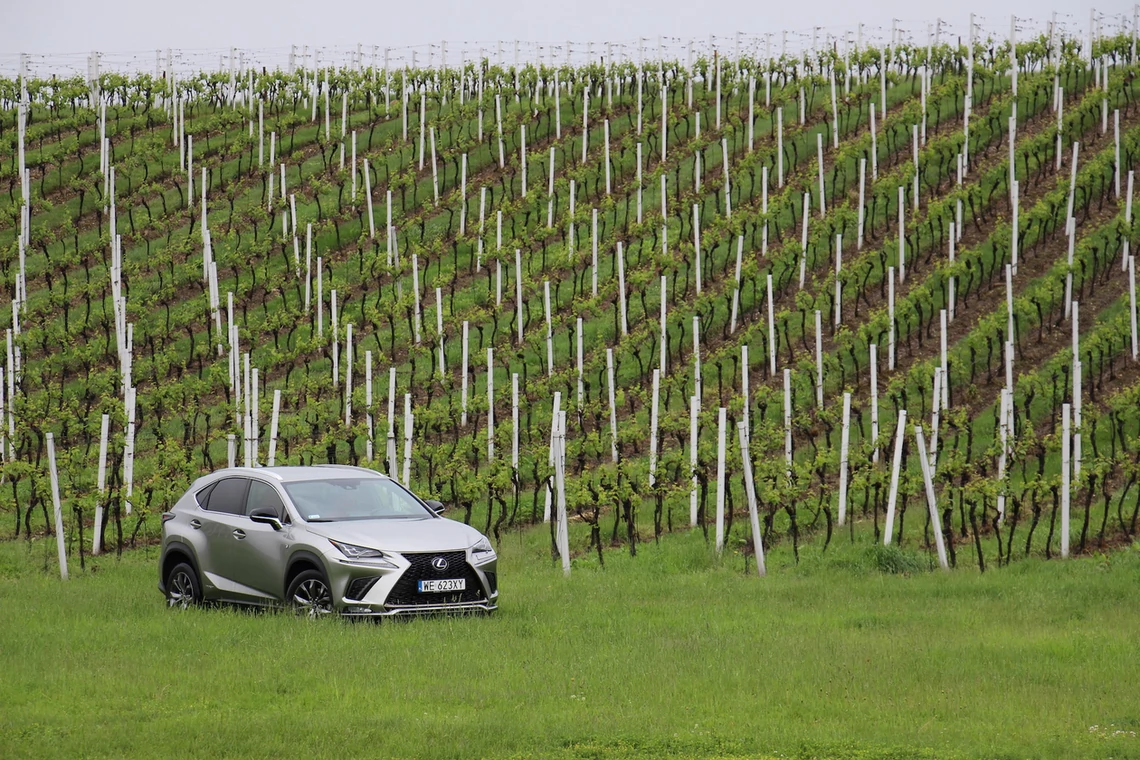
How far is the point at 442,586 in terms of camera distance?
11828 millimetres

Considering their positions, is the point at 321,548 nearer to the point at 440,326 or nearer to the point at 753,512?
the point at 753,512

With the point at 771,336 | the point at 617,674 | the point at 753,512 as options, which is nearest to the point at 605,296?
the point at 771,336

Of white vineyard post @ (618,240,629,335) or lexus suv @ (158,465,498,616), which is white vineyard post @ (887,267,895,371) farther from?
lexus suv @ (158,465,498,616)

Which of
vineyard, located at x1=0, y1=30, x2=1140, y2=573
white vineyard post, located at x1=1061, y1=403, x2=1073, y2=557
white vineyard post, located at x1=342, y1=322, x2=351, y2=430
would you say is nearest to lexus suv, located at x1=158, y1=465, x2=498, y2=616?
vineyard, located at x1=0, y1=30, x2=1140, y2=573

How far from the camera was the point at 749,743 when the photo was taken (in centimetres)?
775

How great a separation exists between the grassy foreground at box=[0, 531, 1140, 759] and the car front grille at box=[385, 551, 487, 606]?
0.32 m

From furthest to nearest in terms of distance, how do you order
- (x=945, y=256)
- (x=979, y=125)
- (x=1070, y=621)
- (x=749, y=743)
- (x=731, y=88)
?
A: (x=731, y=88)
(x=979, y=125)
(x=945, y=256)
(x=1070, y=621)
(x=749, y=743)

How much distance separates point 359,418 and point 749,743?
16.6 meters

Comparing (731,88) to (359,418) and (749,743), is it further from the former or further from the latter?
(749,743)

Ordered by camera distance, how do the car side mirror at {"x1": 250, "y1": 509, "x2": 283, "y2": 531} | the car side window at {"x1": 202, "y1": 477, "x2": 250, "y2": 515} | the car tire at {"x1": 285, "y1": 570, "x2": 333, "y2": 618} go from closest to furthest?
the car tire at {"x1": 285, "y1": 570, "x2": 333, "y2": 618} < the car side mirror at {"x1": 250, "y1": 509, "x2": 283, "y2": 531} < the car side window at {"x1": 202, "y1": 477, "x2": 250, "y2": 515}

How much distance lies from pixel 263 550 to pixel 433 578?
1692mm

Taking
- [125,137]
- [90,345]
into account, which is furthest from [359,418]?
[125,137]

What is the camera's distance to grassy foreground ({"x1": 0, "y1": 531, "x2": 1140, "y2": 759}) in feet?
25.5

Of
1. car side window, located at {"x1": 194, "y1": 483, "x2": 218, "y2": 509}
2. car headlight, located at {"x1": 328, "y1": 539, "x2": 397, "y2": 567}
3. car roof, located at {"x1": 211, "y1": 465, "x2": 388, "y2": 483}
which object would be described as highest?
car roof, located at {"x1": 211, "y1": 465, "x2": 388, "y2": 483}
